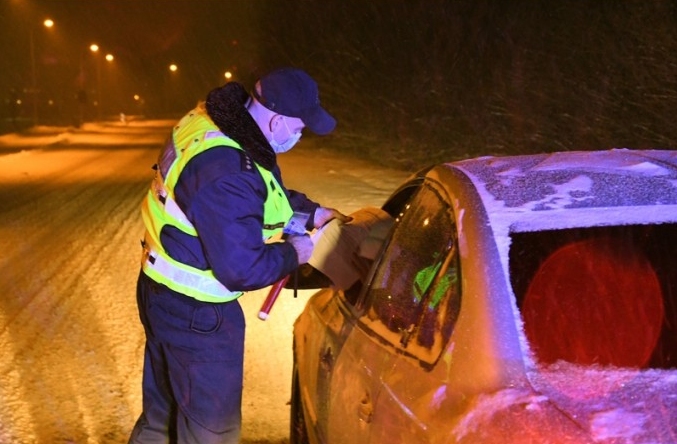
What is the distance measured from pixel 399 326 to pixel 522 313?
0.46 m

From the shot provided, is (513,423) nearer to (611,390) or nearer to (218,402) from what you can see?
(611,390)

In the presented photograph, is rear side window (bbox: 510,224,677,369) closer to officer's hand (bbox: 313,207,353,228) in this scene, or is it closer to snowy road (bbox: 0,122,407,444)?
officer's hand (bbox: 313,207,353,228)

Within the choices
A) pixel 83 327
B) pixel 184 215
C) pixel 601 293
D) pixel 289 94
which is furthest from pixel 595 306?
pixel 83 327

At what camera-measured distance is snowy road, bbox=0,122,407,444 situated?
4492 mm

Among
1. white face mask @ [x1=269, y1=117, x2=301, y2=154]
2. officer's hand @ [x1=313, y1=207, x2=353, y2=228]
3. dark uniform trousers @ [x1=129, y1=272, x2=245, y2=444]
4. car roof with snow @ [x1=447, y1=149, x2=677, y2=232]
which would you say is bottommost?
dark uniform trousers @ [x1=129, y1=272, x2=245, y2=444]

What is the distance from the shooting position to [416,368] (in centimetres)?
214

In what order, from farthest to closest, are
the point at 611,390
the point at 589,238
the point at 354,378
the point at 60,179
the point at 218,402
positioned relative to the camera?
1. the point at 60,179
2. the point at 218,402
3. the point at 354,378
4. the point at 589,238
5. the point at 611,390

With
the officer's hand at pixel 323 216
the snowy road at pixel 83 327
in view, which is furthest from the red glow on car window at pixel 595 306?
the snowy road at pixel 83 327

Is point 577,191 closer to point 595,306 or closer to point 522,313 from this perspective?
point 595,306

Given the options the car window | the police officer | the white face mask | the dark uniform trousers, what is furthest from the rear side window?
the dark uniform trousers

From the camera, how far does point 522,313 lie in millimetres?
2076

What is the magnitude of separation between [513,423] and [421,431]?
0.30m

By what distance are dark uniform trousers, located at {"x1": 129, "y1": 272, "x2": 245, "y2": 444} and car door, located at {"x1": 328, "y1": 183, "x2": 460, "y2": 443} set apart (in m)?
0.40

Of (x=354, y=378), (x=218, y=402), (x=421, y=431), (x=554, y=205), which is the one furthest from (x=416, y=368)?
(x=218, y=402)
